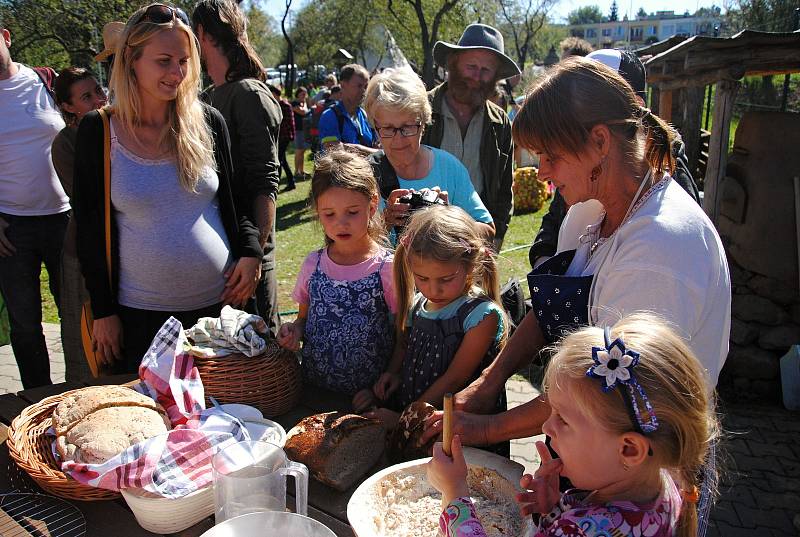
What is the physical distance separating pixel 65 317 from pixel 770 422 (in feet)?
14.7

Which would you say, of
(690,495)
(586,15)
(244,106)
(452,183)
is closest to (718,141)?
(452,183)

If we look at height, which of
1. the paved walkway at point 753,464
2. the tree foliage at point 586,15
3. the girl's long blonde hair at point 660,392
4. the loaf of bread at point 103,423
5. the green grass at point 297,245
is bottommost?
the paved walkway at point 753,464

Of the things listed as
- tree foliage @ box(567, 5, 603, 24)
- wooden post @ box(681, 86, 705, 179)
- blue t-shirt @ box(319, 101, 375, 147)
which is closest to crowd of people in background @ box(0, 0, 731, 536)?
wooden post @ box(681, 86, 705, 179)

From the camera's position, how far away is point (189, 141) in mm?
2371

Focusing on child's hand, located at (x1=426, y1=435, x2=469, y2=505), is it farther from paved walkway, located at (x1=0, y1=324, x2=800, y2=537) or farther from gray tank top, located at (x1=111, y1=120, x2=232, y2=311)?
paved walkway, located at (x1=0, y1=324, x2=800, y2=537)

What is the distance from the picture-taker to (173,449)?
1459mm

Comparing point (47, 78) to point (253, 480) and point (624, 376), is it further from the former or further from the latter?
point (624, 376)

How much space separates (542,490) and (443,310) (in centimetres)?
81

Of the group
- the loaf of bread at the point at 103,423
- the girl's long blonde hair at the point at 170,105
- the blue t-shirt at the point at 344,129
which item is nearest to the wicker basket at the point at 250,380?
the loaf of bread at the point at 103,423

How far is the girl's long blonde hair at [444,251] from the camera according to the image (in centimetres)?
198

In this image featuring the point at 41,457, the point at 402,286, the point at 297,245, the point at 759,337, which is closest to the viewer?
the point at 41,457

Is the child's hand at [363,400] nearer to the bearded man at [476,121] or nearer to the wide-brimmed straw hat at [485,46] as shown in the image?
the bearded man at [476,121]

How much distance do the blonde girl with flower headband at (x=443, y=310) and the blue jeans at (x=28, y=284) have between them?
2276 mm

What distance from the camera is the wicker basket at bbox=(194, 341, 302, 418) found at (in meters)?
1.94
